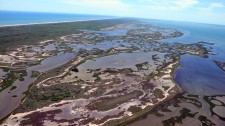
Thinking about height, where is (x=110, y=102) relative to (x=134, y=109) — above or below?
above

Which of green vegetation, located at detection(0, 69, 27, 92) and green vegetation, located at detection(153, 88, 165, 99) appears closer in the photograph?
green vegetation, located at detection(153, 88, 165, 99)

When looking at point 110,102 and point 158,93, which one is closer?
point 110,102

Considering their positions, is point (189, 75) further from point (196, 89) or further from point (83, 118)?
point (83, 118)

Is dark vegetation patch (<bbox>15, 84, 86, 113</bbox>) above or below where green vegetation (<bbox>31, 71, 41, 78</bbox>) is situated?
below

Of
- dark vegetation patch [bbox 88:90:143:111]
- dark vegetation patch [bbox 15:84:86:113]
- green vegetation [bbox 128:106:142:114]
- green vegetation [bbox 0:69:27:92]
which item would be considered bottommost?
green vegetation [bbox 128:106:142:114]

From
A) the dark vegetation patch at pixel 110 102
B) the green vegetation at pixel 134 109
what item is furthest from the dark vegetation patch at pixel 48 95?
the green vegetation at pixel 134 109

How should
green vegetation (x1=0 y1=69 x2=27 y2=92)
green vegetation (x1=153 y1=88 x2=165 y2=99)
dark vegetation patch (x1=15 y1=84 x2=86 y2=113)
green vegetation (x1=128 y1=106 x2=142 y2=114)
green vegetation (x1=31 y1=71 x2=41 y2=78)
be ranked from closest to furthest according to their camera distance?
1. dark vegetation patch (x1=15 y1=84 x2=86 y2=113)
2. green vegetation (x1=128 y1=106 x2=142 y2=114)
3. green vegetation (x1=153 y1=88 x2=165 y2=99)
4. green vegetation (x1=0 y1=69 x2=27 y2=92)
5. green vegetation (x1=31 y1=71 x2=41 y2=78)

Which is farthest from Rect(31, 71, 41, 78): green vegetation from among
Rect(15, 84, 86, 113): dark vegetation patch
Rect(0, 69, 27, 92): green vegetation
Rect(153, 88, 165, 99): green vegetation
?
Rect(153, 88, 165, 99): green vegetation

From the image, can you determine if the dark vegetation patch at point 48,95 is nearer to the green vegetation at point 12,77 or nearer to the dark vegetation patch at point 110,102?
the dark vegetation patch at point 110,102

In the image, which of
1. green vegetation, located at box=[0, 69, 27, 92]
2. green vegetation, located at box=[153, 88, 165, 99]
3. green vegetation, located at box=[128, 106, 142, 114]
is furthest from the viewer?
green vegetation, located at box=[0, 69, 27, 92]

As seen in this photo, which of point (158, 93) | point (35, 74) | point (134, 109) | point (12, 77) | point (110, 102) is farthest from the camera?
point (35, 74)

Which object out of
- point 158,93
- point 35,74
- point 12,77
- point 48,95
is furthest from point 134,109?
point 12,77

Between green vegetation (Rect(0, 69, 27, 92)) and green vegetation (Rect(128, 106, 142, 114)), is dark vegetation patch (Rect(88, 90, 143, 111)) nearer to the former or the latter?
green vegetation (Rect(128, 106, 142, 114))

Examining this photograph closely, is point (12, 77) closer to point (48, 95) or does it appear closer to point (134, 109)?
point (48, 95)
